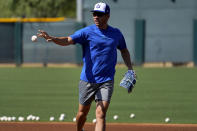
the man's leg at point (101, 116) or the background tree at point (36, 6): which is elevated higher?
the background tree at point (36, 6)

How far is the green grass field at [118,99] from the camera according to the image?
535 inches

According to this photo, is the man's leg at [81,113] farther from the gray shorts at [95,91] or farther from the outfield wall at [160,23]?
the outfield wall at [160,23]

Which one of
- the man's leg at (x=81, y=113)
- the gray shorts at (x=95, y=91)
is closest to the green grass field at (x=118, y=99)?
the man's leg at (x=81, y=113)

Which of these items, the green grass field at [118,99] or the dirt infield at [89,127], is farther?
the green grass field at [118,99]

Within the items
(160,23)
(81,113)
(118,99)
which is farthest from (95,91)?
(160,23)

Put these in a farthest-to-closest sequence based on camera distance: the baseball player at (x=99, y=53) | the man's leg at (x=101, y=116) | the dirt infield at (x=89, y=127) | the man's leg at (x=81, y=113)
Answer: the dirt infield at (x=89, y=127) < the man's leg at (x=81, y=113) < the baseball player at (x=99, y=53) < the man's leg at (x=101, y=116)

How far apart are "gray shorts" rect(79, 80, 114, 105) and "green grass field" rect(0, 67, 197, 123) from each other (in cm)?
331

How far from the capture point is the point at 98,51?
9180mm

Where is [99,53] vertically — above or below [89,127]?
above

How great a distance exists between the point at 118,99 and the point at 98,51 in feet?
26.8

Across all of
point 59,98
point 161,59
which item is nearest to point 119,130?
point 59,98

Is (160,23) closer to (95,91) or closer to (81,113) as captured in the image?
(81,113)

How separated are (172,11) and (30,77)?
13.3 m

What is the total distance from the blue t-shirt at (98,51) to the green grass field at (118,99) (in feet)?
11.6
